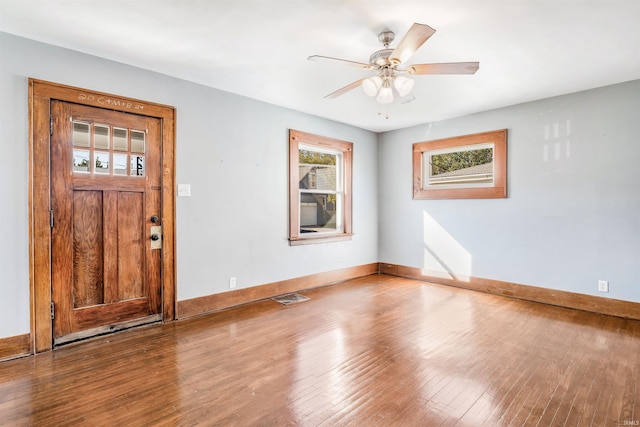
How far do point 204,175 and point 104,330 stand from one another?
6.07 ft

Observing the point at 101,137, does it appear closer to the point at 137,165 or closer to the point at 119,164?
the point at 119,164

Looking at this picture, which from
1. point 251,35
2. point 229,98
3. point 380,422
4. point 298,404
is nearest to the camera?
point 380,422

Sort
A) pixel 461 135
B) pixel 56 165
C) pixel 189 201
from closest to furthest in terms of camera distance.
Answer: pixel 56 165
pixel 189 201
pixel 461 135

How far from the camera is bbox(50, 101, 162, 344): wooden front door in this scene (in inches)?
113

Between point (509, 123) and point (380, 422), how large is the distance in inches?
169

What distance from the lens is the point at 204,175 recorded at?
3760 millimetres

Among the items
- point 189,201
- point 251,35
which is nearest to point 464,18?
point 251,35

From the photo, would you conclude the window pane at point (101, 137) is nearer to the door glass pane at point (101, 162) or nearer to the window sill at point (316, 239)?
the door glass pane at point (101, 162)

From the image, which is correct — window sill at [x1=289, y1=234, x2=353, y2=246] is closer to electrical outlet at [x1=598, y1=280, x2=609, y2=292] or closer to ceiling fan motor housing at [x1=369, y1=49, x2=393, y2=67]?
ceiling fan motor housing at [x1=369, y1=49, x2=393, y2=67]

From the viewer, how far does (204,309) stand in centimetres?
373

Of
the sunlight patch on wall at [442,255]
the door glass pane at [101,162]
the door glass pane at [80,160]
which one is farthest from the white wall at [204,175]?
the sunlight patch on wall at [442,255]

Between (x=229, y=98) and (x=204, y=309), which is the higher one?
(x=229, y=98)

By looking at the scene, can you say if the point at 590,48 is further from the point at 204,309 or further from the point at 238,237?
the point at 204,309

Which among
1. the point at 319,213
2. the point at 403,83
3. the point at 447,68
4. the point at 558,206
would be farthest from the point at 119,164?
the point at 558,206
